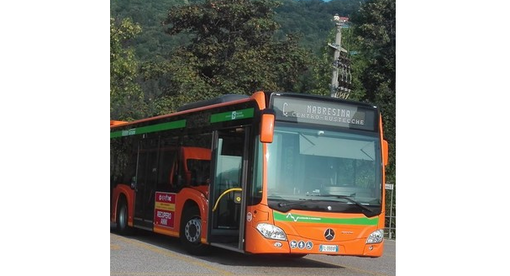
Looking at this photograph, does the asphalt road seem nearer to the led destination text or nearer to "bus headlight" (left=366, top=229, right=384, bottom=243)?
"bus headlight" (left=366, top=229, right=384, bottom=243)

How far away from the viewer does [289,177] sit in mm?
10445

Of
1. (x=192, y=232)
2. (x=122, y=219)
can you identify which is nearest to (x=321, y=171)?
(x=192, y=232)

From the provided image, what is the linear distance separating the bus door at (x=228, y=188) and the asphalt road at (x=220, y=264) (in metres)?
0.44

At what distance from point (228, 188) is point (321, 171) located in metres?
1.59

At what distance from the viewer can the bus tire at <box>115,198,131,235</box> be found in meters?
15.6

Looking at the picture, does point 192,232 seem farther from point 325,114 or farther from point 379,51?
point 379,51

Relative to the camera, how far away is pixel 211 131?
1207cm

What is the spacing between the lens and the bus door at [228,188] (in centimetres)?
1101

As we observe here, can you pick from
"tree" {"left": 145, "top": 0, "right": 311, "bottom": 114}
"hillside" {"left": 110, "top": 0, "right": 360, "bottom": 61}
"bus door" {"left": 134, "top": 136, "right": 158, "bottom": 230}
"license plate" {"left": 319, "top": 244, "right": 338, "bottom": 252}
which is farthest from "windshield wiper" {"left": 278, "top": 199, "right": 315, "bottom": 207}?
"tree" {"left": 145, "top": 0, "right": 311, "bottom": 114}

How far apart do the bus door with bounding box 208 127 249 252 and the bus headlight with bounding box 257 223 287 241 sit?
1.94ft

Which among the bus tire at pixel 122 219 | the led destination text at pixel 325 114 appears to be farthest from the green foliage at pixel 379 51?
the led destination text at pixel 325 114

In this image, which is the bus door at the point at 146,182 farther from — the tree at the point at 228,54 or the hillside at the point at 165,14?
the tree at the point at 228,54
